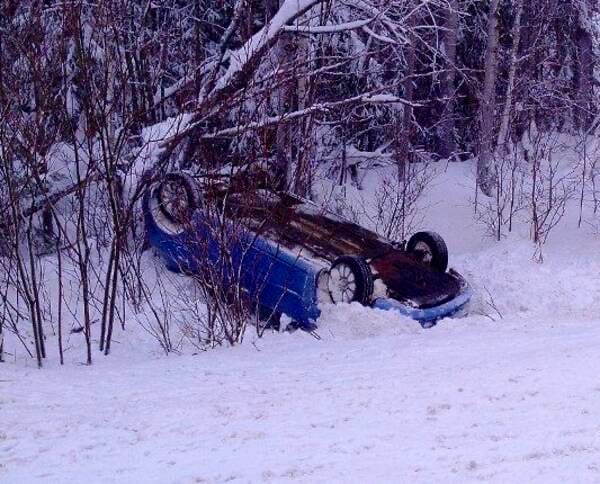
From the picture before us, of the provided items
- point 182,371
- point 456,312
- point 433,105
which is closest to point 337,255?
point 456,312

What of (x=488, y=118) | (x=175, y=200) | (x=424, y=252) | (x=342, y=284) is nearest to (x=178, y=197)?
(x=175, y=200)

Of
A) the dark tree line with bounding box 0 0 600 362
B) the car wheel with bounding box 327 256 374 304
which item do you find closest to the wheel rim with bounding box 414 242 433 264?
the car wheel with bounding box 327 256 374 304

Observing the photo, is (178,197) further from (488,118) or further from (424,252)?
(488,118)

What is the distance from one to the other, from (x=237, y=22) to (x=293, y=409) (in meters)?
8.20

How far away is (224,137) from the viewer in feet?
34.0

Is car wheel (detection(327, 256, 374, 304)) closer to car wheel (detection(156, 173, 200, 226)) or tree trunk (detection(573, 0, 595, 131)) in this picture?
car wheel (detection(156, 173, 200, 226))

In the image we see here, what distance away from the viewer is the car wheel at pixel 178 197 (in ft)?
26.7

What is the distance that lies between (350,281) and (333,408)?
3.52 metres

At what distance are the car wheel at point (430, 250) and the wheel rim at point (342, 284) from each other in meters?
1.60

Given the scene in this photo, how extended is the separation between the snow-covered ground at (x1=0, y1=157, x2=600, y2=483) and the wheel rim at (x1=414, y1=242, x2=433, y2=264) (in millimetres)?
1715

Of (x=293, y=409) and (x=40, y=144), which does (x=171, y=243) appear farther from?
(x=293, y=409)

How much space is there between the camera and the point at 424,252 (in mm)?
9742

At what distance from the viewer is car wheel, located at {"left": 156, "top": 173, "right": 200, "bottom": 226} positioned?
321 inches

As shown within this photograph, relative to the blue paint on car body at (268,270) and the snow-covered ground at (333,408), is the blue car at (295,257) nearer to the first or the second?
the blue paint on car body at (268,270)
